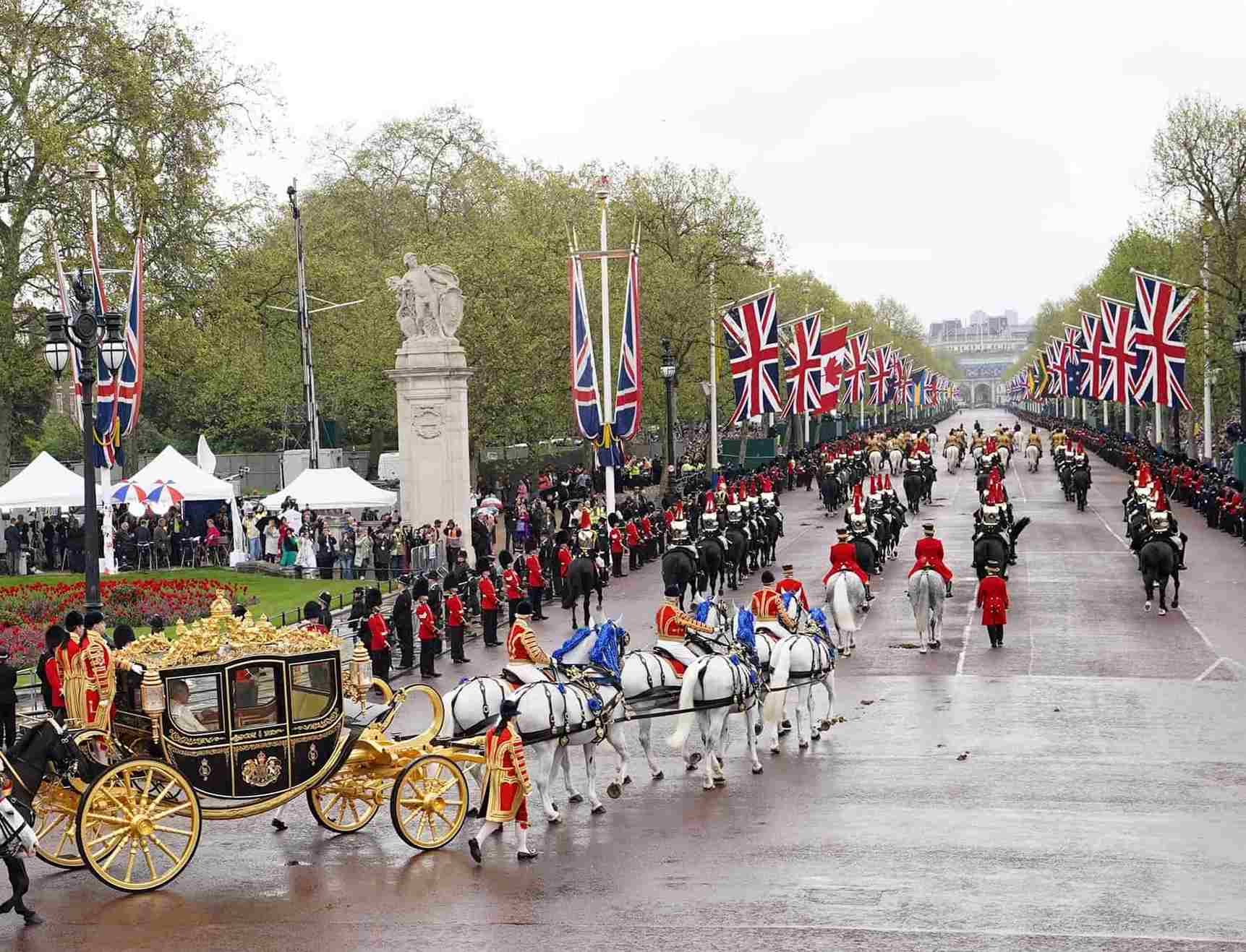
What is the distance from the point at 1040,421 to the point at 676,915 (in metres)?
150

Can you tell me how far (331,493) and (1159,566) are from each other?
1815cm

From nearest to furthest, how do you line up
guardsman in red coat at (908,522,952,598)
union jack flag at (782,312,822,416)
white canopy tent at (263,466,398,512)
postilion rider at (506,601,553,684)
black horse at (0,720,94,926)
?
black horse at (0,720,94,926)
postilion rider at (506,601,553,684)
guardsman in red coat at (908,522,952,598)
white canopy tent at (263,466,398,512)
union jack flag at (782,312,822,416)

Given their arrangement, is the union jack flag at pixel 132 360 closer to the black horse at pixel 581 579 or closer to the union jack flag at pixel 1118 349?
the black horse at pixel 581 579

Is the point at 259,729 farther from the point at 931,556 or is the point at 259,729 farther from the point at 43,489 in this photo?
the point at 43,489

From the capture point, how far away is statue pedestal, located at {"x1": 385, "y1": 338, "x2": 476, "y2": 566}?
35312 mm

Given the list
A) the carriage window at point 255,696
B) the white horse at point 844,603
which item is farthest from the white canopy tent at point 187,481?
the carriage window at point 255,696

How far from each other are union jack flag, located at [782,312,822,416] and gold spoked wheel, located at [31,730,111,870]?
41.8 meters

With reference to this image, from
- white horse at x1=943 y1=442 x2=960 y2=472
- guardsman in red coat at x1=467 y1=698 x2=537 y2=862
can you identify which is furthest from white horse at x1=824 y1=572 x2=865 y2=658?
white horse at x1=943 y1=442 x2=960 y2=472

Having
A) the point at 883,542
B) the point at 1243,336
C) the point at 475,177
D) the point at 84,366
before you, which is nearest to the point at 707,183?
the point at 475,177

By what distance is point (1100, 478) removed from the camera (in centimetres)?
6406

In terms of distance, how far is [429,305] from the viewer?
3562cm

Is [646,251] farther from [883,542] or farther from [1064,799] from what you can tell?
[1064,799]

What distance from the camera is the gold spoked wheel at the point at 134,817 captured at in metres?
11.9

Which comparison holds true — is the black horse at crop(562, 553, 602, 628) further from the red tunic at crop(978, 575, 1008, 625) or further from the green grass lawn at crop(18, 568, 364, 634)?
the red tunic at crop(978, 575, 1008, 625)
